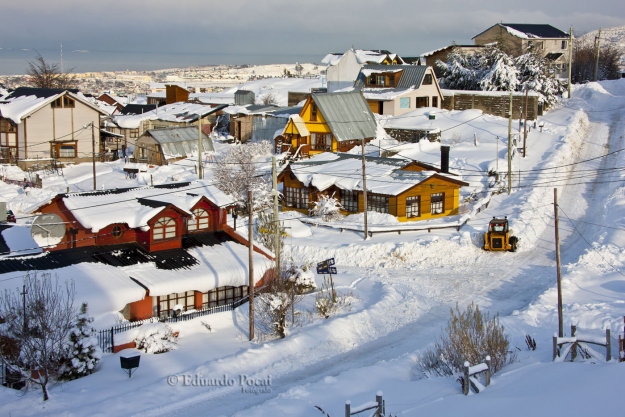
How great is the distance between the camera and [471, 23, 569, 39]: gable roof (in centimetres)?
9138

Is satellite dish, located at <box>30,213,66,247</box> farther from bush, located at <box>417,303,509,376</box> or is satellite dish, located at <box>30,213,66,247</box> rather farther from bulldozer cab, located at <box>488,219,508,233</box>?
bulldozer cab, located at <box>488,219,508,233</box>

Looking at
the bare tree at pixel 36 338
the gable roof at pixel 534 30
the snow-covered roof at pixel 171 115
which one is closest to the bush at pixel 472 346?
the bare tree at pixel 36 338

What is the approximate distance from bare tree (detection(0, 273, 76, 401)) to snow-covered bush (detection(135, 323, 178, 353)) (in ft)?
8.64

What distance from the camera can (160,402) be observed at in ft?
63.6

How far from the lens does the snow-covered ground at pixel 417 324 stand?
53.9ft

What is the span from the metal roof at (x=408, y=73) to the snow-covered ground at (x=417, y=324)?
18271 mm

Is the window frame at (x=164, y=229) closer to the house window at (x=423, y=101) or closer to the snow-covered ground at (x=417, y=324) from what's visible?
the snow-covered ground at (x=417, y=324)

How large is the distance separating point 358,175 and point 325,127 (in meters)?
16.7

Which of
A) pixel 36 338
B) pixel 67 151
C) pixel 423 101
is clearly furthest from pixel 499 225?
pixel 67 151

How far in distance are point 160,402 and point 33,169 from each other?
4475cm

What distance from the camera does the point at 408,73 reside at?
69438 mm

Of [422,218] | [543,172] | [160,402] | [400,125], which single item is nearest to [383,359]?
[160,402]

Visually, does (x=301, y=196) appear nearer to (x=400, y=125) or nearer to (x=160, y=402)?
(x=400, y=125)

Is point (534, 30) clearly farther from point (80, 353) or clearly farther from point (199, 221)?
point (80, 353)
